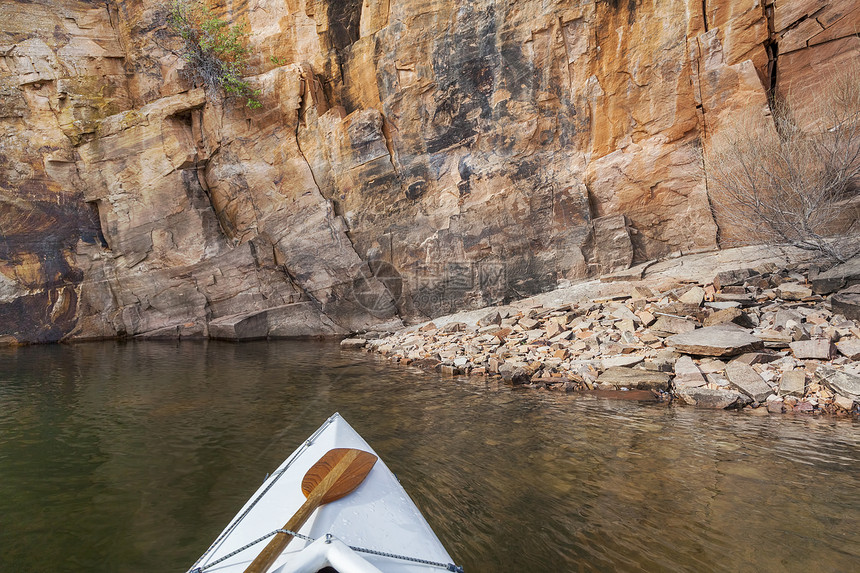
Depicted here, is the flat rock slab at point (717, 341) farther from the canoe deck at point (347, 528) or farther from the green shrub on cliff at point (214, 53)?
the green shrub on cliff at point (214, 53)

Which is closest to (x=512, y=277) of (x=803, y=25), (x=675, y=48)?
(x=675, y=48)

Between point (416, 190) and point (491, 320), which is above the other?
point (416, 190)

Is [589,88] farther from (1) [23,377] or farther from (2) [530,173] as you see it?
(1) [23,377]

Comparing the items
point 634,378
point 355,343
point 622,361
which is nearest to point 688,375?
point 634,378

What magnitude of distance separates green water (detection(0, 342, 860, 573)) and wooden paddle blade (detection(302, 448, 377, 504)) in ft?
2.97

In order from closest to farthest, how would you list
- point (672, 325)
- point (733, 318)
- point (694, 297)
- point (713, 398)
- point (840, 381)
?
point (840, 381) → point (713, 398) → point (733, 318) → point (672, 325) → point (694, 297)

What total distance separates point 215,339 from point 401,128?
10987mm

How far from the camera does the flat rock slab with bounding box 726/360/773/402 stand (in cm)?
627

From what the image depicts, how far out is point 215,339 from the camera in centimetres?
1703

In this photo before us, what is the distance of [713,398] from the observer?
6383 mm

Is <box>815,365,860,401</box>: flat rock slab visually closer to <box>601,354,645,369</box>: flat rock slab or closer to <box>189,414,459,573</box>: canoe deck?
<box>601,354,645,369</box>: flat rock slab

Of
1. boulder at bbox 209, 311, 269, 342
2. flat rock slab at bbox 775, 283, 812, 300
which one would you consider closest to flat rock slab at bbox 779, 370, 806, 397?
flat rock slab at bbox 775, 283, 812, 300

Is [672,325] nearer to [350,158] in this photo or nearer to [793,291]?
[793,291]

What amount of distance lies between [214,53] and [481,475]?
66.3 feet
